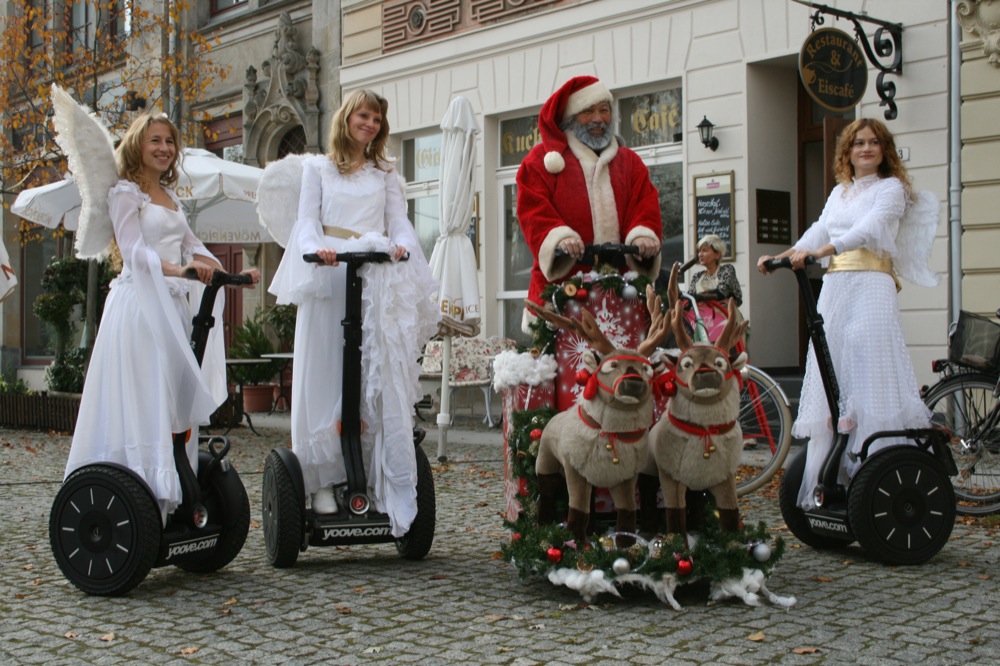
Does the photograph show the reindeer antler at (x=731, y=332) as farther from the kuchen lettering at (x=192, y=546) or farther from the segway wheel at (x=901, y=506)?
the kuchen lettering at (x=192, y=546)

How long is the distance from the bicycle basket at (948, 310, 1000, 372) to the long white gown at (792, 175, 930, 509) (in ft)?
2.89

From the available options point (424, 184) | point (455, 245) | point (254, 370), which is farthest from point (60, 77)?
point (455, 245)

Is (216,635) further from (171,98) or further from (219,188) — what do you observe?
(171,98)

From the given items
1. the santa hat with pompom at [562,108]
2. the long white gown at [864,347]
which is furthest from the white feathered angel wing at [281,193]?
the long white gown at [864,347]

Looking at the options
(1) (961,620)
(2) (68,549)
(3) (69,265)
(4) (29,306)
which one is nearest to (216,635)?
(2) (68,549)

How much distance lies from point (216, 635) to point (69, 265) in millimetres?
12517

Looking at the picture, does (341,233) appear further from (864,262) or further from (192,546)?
(864,262)

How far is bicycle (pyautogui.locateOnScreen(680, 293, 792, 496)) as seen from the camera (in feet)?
23.6

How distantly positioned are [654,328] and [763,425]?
3187 mm

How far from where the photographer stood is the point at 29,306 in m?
25.2

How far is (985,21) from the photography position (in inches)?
374

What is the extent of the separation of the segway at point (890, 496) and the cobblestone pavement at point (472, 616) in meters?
0.12

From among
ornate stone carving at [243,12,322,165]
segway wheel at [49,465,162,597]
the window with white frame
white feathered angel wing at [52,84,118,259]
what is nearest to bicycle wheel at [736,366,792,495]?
segway wheel at [49,465,162,597]

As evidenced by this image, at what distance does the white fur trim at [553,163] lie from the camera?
4891 mm
